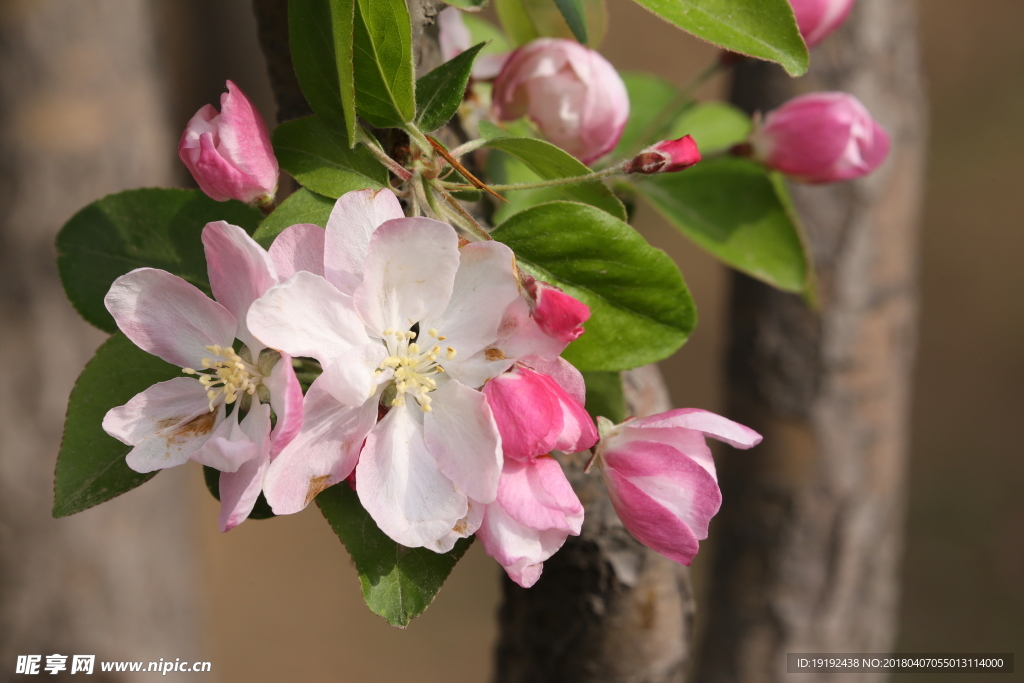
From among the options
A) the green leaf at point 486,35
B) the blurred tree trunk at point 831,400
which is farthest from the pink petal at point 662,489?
the blurred tree trunk at point 831,400

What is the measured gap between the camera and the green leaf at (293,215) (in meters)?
0.42

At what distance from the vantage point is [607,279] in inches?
18.5

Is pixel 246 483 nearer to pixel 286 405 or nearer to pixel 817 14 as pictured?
pixel 286 405

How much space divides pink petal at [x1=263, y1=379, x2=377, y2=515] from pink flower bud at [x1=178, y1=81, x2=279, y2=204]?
140 millimetres

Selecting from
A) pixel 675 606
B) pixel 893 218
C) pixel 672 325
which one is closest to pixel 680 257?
pixel 893 218

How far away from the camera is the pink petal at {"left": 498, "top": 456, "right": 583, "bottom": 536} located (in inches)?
15.2

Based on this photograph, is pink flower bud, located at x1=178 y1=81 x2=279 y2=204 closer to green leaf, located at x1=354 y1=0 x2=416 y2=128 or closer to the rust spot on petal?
green leaf, located at x1=354 y1=0 x2=416 y2=128

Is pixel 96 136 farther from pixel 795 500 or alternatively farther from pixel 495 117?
pixel 795 500

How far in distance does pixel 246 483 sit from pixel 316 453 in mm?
35

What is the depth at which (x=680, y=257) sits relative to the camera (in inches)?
136

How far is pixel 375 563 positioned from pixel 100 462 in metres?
0.16

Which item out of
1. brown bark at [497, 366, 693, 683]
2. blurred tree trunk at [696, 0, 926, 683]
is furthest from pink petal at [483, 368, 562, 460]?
blurred tree trunk at [696, 0, 926, 683]

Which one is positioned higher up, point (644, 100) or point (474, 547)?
point (644, 100)

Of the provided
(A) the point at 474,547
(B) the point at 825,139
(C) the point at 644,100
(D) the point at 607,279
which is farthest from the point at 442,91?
(A) the point at 474,547
